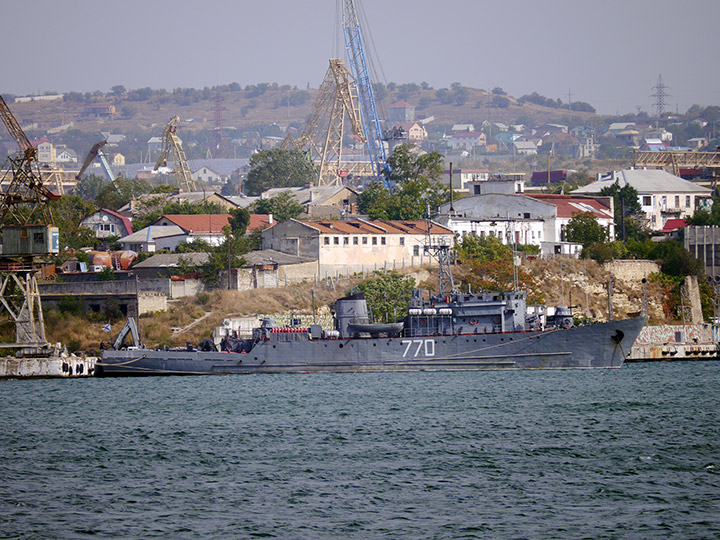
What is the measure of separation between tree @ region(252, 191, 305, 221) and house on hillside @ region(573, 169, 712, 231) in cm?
3046

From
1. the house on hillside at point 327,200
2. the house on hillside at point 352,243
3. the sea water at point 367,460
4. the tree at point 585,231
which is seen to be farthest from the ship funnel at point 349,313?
the house on hillside at point 327,200

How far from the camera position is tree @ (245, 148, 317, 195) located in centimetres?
14675

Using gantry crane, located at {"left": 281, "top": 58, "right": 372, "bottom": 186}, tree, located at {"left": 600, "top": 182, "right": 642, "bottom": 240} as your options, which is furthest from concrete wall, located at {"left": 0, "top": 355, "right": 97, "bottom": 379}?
gantry crane, located at {"left": 281, "top": 58, "right": 372, "bottom": 186}

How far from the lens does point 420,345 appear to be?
61.5m

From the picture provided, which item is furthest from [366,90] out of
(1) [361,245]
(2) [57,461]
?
(2) [57,461]

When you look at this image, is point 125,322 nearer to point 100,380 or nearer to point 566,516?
point 100,380

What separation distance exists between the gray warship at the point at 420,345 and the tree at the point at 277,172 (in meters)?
83.6

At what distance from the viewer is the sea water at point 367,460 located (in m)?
27.6

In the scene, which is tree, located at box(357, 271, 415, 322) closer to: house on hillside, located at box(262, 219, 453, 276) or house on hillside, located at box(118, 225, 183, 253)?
house on hillside, located at box(262, 219, 453, 276)

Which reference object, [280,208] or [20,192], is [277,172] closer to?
[280,208]

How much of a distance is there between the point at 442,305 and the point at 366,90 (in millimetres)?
79256

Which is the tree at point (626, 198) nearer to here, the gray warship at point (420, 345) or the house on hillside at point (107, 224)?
the gray warship at point (420, 345)

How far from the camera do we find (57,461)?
36281 mm

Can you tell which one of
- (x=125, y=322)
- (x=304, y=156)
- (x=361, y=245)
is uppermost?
(x=304, y=156)
